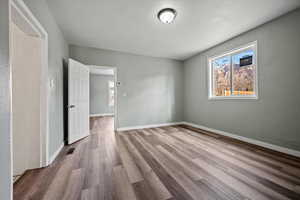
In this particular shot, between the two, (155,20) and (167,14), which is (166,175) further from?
(155,20)

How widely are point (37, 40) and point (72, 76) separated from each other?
105 centimetres

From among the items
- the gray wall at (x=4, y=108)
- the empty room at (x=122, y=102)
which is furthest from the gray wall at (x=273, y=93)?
the gray wall at (x=4, y=108)

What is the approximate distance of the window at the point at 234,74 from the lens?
2.62m

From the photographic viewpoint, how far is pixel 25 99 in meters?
1.64

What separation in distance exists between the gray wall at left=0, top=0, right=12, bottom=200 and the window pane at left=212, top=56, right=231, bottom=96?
4014 millimetres

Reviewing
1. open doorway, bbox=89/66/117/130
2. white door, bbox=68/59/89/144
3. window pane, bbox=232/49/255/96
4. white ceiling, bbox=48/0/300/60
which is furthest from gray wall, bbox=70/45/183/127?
open doorway, bbox=89/66/117/130

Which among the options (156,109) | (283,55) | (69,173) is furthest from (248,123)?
(69,173)

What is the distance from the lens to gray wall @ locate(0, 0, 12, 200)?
2.78 feet

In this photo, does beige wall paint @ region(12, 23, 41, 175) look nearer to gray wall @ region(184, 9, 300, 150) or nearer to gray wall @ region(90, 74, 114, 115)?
gray wall @ region(184, 9, 300, 150)

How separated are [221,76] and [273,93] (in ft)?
4.29

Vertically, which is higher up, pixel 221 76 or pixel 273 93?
pixel 221 76

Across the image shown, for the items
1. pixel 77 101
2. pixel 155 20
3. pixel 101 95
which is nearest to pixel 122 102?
pixel 77 101

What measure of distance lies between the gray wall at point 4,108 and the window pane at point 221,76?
401cm

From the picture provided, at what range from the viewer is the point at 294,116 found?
79.4 inches
